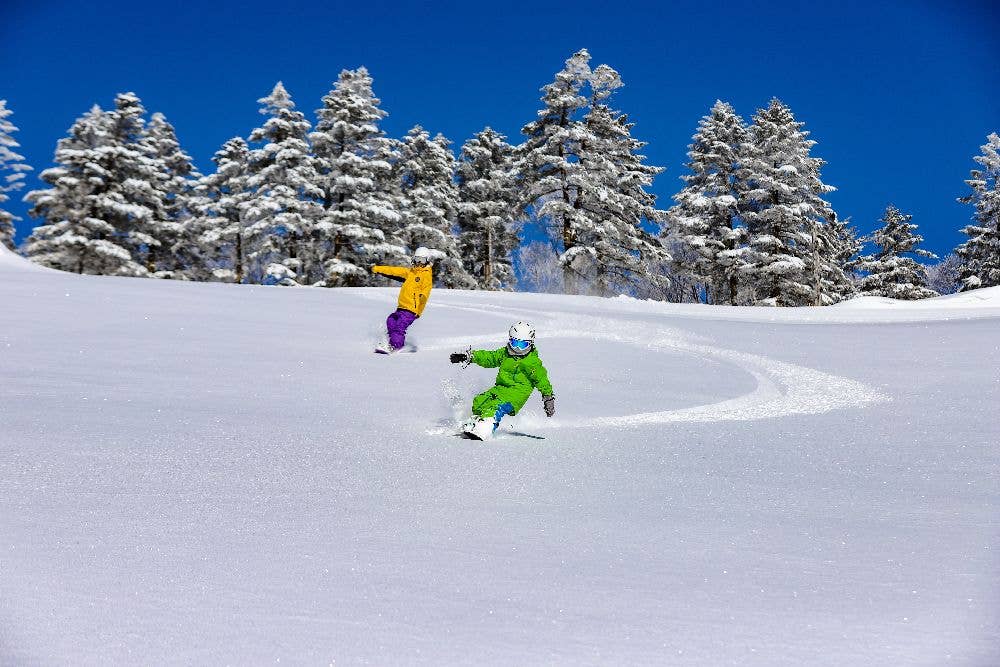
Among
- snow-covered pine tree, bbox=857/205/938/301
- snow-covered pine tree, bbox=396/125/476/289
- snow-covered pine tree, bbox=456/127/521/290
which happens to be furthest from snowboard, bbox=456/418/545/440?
snow-covered pine tree, bbox=857/205/938/301

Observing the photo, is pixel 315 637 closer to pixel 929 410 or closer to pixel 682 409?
pixel 682 409

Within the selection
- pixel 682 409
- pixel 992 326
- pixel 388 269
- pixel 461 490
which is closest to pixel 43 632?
pixel 461 490

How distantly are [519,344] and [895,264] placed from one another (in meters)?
43.7

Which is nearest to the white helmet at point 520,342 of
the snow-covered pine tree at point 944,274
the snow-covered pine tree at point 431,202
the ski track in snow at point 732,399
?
the ski track in snow at point 732,399

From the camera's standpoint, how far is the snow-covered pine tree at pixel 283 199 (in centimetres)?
3316

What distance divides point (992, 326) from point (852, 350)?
3466 millimetres

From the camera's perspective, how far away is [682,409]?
6828mm

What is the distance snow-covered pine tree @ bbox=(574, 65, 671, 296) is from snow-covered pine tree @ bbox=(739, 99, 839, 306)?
4.88m

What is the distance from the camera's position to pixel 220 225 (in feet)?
123

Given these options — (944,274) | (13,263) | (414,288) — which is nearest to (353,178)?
(13,263)

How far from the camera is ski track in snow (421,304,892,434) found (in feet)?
20.7

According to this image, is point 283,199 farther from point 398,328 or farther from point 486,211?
point 398,328

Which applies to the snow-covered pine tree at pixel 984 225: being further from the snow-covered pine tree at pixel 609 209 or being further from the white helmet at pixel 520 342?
the white helmet at pixel 520 342

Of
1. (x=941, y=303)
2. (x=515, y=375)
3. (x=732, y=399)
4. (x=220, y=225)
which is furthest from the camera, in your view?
(x=220, y=225)
